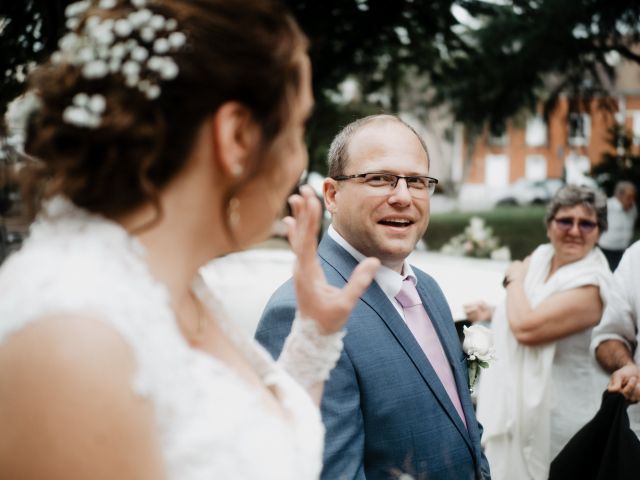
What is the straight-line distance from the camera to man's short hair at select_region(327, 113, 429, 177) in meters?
2.35

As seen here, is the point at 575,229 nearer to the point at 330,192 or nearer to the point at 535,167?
the point at 330,192

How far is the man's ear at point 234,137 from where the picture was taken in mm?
1071

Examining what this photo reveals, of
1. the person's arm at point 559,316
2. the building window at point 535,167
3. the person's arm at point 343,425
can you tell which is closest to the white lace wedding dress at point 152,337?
the person's arm at point 343,425

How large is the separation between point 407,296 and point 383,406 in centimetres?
49

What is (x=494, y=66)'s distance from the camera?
30.6 feet

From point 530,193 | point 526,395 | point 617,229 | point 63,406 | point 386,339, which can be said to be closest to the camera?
A: point 63,406

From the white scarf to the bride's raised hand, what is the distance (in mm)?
2170

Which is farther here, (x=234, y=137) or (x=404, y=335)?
(x=404, y=335)

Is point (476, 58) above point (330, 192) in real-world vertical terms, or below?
below

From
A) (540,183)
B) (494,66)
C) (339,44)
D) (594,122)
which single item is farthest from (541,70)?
(540,183)

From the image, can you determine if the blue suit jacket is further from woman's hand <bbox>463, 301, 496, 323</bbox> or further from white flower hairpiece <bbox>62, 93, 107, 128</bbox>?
woman's hand <bbox>463, 301, 496, 323</bbox>

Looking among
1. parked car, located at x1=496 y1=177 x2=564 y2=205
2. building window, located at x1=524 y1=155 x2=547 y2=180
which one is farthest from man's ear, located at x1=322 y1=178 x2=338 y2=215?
building window, located at x1=524 y1=155 x2=547 y2=180

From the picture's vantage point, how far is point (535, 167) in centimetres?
5156

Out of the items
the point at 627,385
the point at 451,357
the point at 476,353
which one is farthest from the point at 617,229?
the point at 451,357
